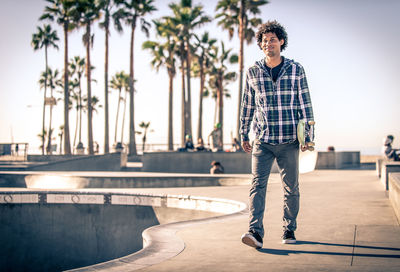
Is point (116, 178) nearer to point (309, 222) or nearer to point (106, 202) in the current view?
point (106, 202)

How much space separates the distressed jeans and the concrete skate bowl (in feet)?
13.3

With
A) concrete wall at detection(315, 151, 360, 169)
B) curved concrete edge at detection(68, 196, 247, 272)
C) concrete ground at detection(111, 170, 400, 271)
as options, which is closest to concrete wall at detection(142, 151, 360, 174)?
concrete wall at detection(315, 151, 360, 169)

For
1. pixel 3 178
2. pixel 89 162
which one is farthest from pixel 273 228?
pixel 89 162

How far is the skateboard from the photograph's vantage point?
14.0 ft

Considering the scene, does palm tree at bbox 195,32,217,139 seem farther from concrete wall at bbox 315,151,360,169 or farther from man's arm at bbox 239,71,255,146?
man's arm at bbox 239,71,255,146

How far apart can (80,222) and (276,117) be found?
23.2 feet

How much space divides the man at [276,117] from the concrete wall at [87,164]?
18.1 metres

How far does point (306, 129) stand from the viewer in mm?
4340

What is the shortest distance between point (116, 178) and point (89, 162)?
10.9m

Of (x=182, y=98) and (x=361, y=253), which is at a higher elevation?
(x=182, y=98)

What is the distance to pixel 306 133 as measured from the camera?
4336 millimetres

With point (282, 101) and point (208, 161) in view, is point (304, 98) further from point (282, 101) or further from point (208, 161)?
point (208, 161)

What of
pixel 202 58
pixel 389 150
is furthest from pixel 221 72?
pixel 389 150

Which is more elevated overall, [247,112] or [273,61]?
[273,61]
